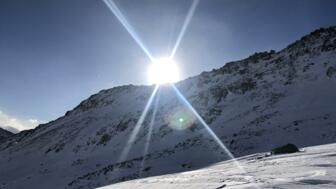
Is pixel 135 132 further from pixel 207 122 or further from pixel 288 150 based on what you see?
pixel 288 150

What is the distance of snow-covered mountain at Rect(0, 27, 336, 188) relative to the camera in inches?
1126

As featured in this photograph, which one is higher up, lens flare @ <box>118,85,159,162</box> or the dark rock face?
lens flare @ <box>118,85,159,162</box>

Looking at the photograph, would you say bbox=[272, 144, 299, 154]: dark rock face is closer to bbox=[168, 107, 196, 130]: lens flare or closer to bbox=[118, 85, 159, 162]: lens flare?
bbox=[168, 107, 196, 130]: lens flare

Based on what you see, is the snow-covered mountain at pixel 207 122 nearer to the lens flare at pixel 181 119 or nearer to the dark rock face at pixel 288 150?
the lens flare at pixel 181 119

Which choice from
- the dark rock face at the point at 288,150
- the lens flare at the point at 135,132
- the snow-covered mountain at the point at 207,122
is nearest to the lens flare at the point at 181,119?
the snow-covered mountain at the point at 207,122

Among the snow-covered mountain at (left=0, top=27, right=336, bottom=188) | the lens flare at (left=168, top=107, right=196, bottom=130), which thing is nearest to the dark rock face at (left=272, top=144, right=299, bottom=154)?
the snow-covered mountain at (left=0, top=27, right=336, bottom=188)

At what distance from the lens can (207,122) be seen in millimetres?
38375

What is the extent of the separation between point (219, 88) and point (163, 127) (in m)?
9.88

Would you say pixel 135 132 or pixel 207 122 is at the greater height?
pixel 135 132

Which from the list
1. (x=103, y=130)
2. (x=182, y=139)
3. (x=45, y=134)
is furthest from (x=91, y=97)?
(x=182, y=139)

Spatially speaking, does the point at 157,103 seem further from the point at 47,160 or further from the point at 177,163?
the point at 177,163

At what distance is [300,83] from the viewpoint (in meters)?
36.7

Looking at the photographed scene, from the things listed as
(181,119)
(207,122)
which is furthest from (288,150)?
(181,119)

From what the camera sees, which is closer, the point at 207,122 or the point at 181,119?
the point at 207,122
